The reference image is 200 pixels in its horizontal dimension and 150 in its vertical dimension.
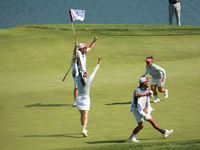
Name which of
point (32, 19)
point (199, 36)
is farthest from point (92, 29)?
point (32, 19)

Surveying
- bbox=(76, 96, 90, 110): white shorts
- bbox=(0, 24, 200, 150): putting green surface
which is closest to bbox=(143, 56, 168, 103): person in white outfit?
bbox=(0, 24, 200, 150): putting green surface

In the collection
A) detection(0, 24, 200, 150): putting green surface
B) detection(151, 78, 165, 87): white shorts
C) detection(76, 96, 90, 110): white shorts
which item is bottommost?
detection(0, 24, 200, 150): putting green surface

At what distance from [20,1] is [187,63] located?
35941mm

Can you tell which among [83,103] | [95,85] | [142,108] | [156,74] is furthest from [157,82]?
[142,108]

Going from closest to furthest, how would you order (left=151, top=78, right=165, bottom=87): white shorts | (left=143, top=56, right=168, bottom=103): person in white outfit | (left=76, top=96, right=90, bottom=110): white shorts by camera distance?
(left=76, top=96, right=90, bottom=110): white shorts, (left=143, top=56, right=168, bottom=103): person in white outfit, (left=151, top=78, right=165, bottom=87): white shorts

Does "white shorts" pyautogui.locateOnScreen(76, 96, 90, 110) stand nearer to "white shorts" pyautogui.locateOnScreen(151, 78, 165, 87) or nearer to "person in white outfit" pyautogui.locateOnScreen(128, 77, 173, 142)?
"person in white outfit" pyautogui.locateOnScreen(128, 77, 173, 142)

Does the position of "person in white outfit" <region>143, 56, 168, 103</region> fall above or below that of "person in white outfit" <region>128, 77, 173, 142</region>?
below

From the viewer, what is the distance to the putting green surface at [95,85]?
12125 millimetres

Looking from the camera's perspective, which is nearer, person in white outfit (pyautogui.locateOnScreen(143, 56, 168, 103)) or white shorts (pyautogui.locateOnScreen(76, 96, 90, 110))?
white shorts (pyautogui.locateOnScreen(76, 96, 90, 110))

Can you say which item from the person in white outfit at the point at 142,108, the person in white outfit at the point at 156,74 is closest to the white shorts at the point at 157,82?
the person in white outfit at the point at 156,74

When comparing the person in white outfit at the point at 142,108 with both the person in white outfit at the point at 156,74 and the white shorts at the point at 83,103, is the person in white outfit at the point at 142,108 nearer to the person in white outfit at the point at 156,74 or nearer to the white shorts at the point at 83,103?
the white shorts at the point at 83,103

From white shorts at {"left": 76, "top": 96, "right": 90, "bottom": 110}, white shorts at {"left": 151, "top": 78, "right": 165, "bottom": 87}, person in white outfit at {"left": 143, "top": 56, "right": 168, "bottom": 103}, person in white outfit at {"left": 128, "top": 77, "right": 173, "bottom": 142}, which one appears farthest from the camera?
white shorts at {"left": 151, "top": 78, "right": 165, "bottom": 87}

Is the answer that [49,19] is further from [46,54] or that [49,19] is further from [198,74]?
[198,74]

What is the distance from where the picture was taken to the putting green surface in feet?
39.8
